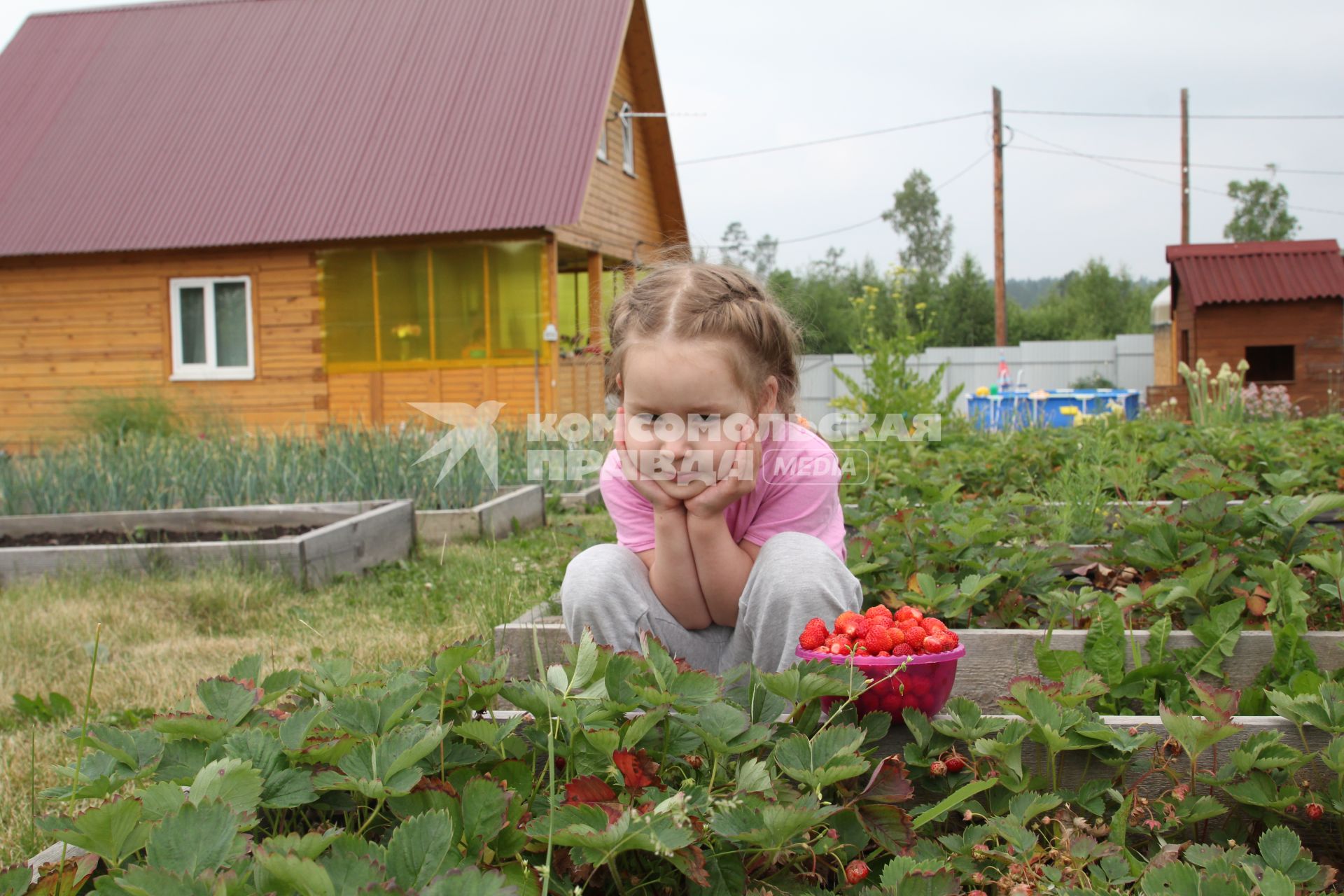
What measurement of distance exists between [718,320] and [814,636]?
66cm

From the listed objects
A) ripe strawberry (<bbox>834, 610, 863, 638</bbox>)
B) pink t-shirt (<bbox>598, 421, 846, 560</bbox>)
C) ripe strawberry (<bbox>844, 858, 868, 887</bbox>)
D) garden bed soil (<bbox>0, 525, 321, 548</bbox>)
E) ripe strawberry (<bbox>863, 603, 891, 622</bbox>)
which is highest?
pink t-shirt (<bbox>598, 421, 846, 560</bbox>)

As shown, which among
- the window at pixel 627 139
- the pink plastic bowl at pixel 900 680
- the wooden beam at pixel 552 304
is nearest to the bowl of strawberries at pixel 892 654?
the pink plastic bowl at pixel 900 680

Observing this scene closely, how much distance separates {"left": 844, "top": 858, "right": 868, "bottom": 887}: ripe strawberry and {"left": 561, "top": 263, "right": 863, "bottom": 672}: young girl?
0.64 meters

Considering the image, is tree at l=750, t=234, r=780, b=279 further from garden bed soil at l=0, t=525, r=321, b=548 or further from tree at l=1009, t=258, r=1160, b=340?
garden bed soil at l=0, t=525, r=321, b=548

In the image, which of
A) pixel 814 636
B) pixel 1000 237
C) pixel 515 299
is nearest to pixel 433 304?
pixel 515 299

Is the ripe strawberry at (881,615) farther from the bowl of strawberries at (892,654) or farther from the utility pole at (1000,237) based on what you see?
the utility pole at (1000,237)

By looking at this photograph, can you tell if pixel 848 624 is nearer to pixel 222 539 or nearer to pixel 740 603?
pixel 740 603

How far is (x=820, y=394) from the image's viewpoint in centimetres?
2428

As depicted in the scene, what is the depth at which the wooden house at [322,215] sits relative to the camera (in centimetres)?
1212

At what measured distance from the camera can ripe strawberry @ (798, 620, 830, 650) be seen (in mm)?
1465

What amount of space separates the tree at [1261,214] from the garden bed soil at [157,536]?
49.8 meters

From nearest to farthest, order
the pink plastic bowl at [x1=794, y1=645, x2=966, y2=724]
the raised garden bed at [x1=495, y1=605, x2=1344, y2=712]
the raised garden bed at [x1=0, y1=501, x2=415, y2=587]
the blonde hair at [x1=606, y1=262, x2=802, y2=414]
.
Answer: the pink plastic bowl at [x1=794, y1=645, x2=966, y2=724], the blonde hair at [x1=606, y1=262, x2=802, y2=414], the raised garden bed at [x1=495, y1=605, x2=1344, y2=712], the raised garden bed at [x1=0, y1=501, x2=415, y2=587]

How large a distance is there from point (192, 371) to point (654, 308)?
490 inches

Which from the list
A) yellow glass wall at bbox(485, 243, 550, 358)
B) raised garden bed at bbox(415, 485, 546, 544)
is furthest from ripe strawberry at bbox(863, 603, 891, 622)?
yellow glass wall at bbox(485, 243, 550, 358)
